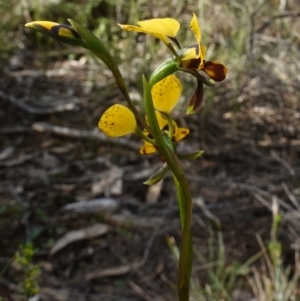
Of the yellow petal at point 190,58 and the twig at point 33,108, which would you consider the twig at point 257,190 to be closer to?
the twig at point 33,108

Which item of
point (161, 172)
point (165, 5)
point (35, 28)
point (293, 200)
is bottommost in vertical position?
point (293, 200)

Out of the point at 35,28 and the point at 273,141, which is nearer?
the point at 35,28

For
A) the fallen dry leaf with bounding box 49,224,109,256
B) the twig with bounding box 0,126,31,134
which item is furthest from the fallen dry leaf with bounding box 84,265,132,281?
the twig with bounding box 0,126,31,134

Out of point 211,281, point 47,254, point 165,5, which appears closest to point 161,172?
point 211,281

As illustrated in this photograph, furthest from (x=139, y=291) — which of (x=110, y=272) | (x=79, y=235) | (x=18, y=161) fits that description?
(x=18, y=161)

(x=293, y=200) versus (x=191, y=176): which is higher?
(x=293, y=200)

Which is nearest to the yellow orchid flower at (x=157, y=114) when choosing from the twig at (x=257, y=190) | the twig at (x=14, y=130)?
the twig at (x=257, y=190)

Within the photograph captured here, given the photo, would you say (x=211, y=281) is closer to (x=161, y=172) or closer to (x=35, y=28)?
(x=161, y=172)

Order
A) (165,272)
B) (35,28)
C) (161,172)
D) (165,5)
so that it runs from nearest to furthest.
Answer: (35,28), (161,172), (165,272), (165,5)
